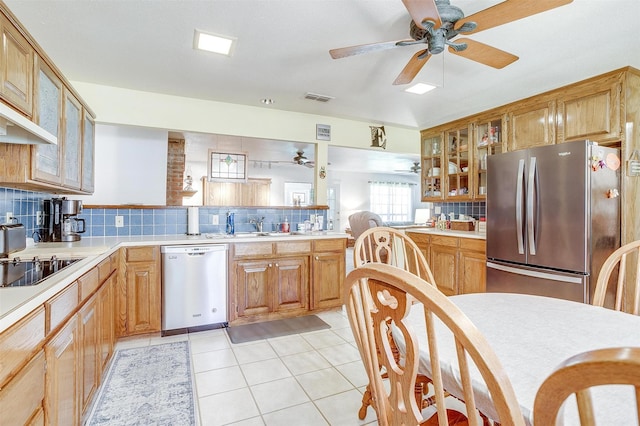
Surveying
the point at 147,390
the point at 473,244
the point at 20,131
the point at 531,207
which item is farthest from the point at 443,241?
the point at 20,131

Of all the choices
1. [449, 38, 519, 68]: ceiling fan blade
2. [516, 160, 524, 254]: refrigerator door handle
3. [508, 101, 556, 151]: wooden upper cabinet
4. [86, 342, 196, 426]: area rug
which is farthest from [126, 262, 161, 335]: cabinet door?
[508, 101, 556, 151]: wooden upper cabinet

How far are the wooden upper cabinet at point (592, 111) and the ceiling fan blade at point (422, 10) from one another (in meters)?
2.01

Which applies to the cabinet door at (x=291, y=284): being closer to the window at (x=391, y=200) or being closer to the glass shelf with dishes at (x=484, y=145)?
the glass shelf with dishes at (x=484, y=145)

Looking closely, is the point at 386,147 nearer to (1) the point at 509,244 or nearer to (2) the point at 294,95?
(2) the point at 294,95

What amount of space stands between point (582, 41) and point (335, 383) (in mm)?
2851

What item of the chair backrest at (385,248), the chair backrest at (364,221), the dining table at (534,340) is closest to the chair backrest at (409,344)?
the dining table at (534,340)

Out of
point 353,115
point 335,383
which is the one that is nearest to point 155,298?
point 335,383

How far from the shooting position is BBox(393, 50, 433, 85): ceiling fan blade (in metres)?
2.01

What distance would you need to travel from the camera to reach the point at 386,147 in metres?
4.53

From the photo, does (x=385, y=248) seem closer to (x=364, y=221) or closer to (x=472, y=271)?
(x=472, y=271)

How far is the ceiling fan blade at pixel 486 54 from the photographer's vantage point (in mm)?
1893

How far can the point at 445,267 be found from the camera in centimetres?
375

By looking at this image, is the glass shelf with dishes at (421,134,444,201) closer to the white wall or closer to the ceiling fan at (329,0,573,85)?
the ceiling fan at (329,0,573,85)

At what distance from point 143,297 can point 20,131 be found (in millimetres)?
1636
